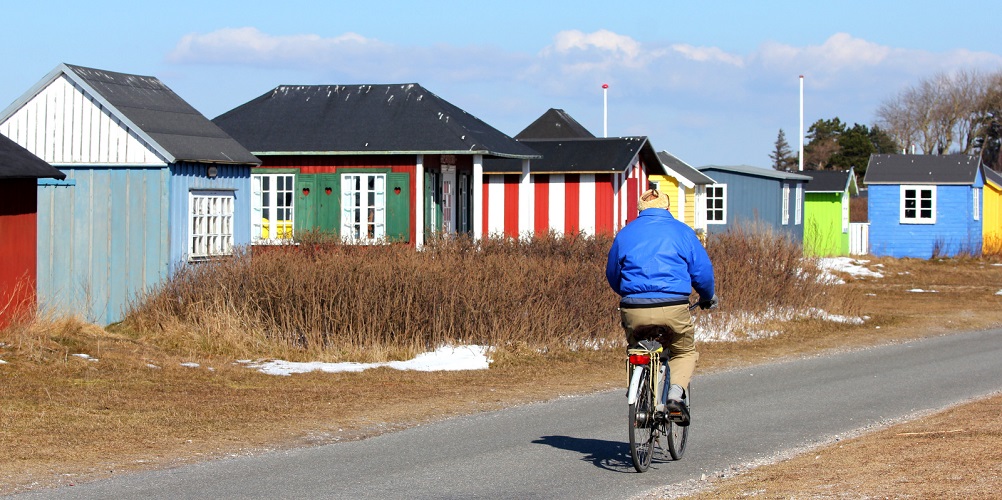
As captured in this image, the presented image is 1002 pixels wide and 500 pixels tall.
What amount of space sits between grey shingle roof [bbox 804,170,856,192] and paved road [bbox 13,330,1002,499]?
108 feet

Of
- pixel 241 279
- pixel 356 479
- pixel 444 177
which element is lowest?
pixel 356 479

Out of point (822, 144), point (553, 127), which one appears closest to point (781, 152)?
point (822, 144)

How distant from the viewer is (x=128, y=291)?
18.8m

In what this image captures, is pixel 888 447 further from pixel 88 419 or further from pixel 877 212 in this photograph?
pixel 877 212

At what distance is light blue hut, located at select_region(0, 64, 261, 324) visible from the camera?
743 inches

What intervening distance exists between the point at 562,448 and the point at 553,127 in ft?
105

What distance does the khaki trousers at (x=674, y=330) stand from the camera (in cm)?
871

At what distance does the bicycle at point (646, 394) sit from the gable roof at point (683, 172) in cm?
2845

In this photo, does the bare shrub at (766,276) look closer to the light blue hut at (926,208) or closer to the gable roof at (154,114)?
the gable roof at (154,114)

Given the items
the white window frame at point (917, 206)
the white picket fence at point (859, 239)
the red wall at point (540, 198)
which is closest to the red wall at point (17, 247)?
the red wall at point (540, 198)

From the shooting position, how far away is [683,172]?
128ft

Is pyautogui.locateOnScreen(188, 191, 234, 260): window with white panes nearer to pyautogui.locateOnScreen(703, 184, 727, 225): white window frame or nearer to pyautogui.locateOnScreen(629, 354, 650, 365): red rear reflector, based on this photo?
pyautogui.locateOnScreen(629, 354, 650, 365): red rear reflector

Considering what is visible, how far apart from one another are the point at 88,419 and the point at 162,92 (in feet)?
37.5

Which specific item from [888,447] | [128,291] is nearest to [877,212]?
[128,291]
